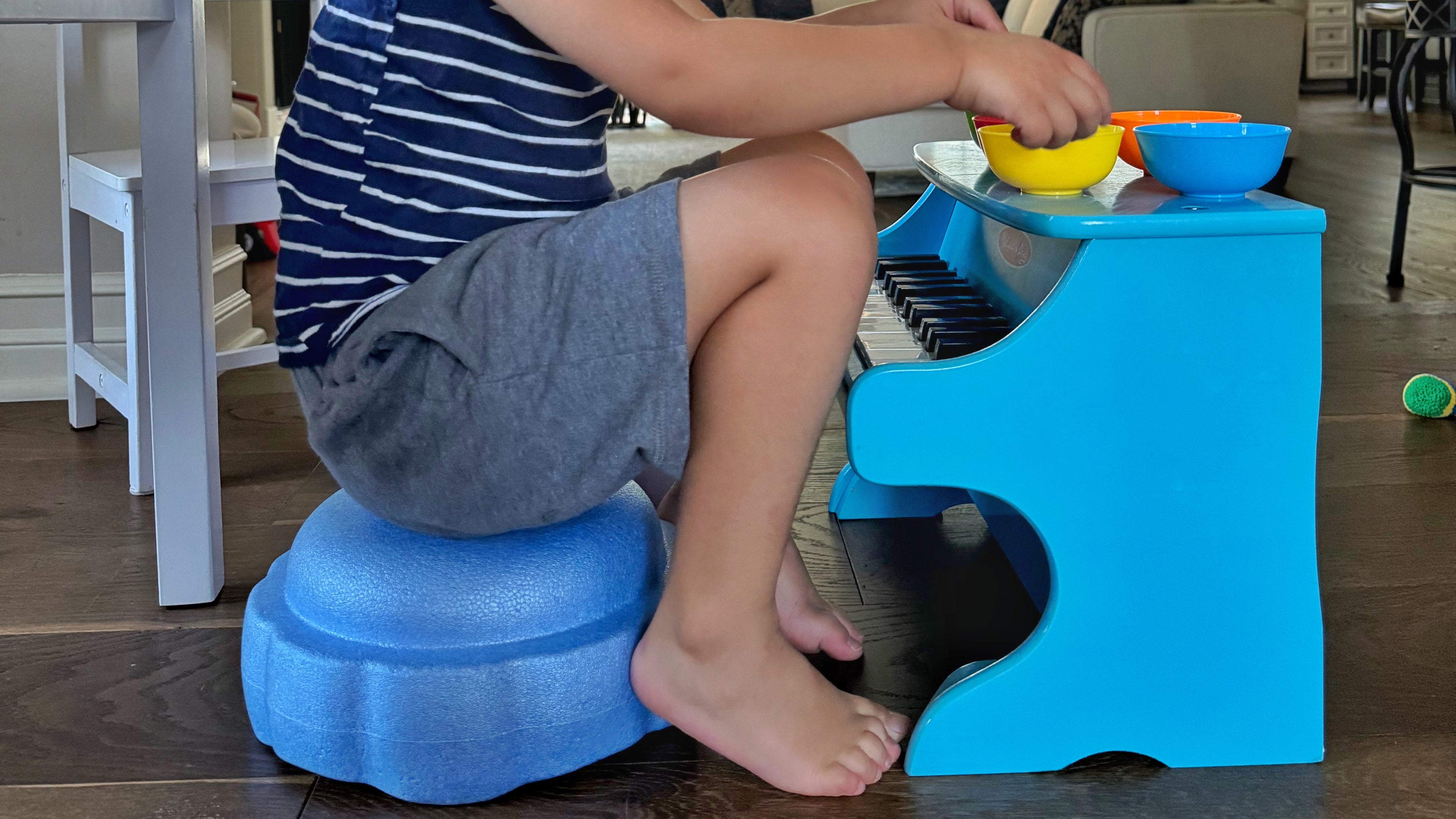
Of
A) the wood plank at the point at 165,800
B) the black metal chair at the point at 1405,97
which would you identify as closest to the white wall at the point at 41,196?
the wood plank at the point at 165,800

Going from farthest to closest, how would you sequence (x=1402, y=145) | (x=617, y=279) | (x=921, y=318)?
(x=1402, y=145), (x=921, y=318), (x=617, y=279)

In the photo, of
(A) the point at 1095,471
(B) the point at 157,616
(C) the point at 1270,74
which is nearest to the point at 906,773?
(A) the point at 1095,471

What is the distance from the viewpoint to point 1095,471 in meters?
0.82

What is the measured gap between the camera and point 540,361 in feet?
2.46

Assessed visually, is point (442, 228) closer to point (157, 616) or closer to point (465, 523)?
point (465, 523)

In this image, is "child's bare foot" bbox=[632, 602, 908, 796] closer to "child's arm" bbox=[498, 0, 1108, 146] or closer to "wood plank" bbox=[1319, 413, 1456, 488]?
"child's arm" bbox=[498, 0, 1108, 146]

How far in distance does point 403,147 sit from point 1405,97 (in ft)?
8.16

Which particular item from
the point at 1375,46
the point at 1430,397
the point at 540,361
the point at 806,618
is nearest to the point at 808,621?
the point at 806,618

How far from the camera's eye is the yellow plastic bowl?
0.86 m

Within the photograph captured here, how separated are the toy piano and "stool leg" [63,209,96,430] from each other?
127cm

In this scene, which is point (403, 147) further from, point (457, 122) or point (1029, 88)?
point (1029, 88)

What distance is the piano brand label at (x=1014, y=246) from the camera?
1.06 metres

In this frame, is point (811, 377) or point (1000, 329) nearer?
point (811, 377)

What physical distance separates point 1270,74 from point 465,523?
361 centimetres
